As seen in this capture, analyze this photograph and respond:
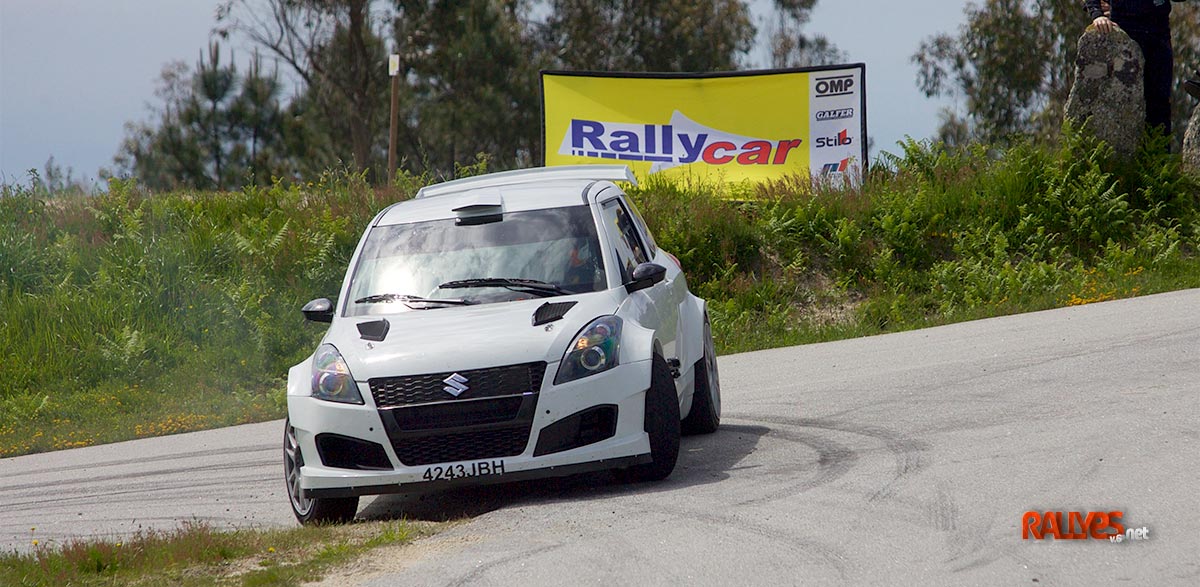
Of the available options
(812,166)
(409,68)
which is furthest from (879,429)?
(409,68)

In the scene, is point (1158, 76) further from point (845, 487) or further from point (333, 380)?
point (333, 380)

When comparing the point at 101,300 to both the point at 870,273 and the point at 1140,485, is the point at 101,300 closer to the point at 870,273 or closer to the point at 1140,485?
the point at 870,273

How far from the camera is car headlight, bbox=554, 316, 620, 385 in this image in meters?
7.79

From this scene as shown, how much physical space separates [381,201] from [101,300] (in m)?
4.31

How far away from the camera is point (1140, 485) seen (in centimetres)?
719

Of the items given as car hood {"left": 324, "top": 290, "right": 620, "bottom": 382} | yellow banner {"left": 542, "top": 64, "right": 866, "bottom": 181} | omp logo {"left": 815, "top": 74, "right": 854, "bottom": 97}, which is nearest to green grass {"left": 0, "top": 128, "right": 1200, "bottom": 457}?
yellow banner {"left": 542, "top": 64, "right": 866, "bottom": 181}

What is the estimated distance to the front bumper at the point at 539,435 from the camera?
773 cm

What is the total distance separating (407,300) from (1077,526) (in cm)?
407

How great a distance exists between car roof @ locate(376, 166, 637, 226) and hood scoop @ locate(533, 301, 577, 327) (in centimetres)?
110

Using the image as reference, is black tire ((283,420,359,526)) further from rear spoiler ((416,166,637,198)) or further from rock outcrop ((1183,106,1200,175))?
rock outcrop ((1183,106,1200,175))

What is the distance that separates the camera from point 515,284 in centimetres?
862

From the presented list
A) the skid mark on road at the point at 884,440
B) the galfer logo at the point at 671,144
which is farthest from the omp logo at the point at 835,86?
the skid mark on road at the point at 884,440

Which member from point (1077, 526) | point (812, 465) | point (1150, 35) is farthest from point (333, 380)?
point (1150, 35)

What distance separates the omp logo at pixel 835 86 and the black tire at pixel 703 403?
1151 centimetres
